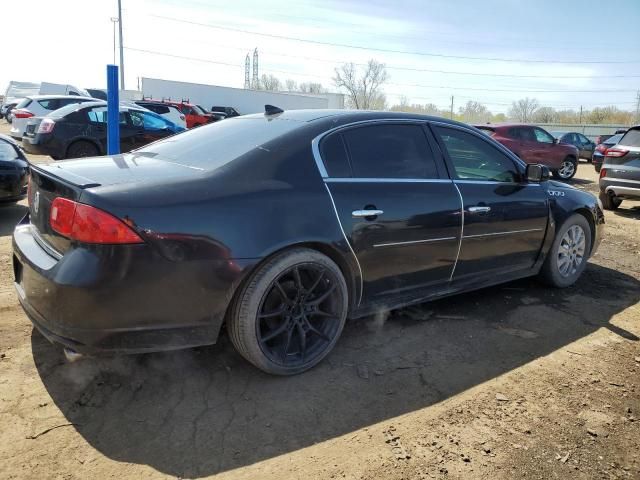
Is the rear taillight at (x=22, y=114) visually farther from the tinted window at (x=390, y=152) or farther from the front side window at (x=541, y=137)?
the front side window at (x=541, y=137)

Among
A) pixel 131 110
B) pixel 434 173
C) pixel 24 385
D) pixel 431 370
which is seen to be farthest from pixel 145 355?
pixel 131 110

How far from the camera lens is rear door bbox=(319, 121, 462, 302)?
316 cm

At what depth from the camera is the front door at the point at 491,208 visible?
3.81 meters

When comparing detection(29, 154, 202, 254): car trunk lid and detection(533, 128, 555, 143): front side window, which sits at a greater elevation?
detection(533, 128, 555, 143): front side window

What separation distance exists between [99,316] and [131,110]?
10.00 m

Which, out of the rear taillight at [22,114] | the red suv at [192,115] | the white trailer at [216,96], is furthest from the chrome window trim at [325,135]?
the white trailer at [216,96]

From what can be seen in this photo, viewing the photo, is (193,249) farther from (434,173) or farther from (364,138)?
(434,173)

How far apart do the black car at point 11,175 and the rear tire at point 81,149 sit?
154 inches

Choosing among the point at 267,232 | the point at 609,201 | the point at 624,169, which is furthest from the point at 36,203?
the point at 609,201

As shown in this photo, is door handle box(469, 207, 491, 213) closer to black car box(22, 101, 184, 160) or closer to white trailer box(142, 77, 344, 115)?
black car box(22, 101, 184, 160)

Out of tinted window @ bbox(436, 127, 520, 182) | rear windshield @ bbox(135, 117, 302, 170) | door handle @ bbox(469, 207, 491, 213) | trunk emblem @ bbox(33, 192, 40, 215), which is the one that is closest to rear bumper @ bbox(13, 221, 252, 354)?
trunk emblem @ bbox(33, 192, 40, 215)

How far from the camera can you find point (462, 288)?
153 inches

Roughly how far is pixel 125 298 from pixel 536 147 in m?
14.5

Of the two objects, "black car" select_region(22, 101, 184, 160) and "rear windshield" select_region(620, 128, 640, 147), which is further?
"black car" select_region(22, 101, 184, 160)
